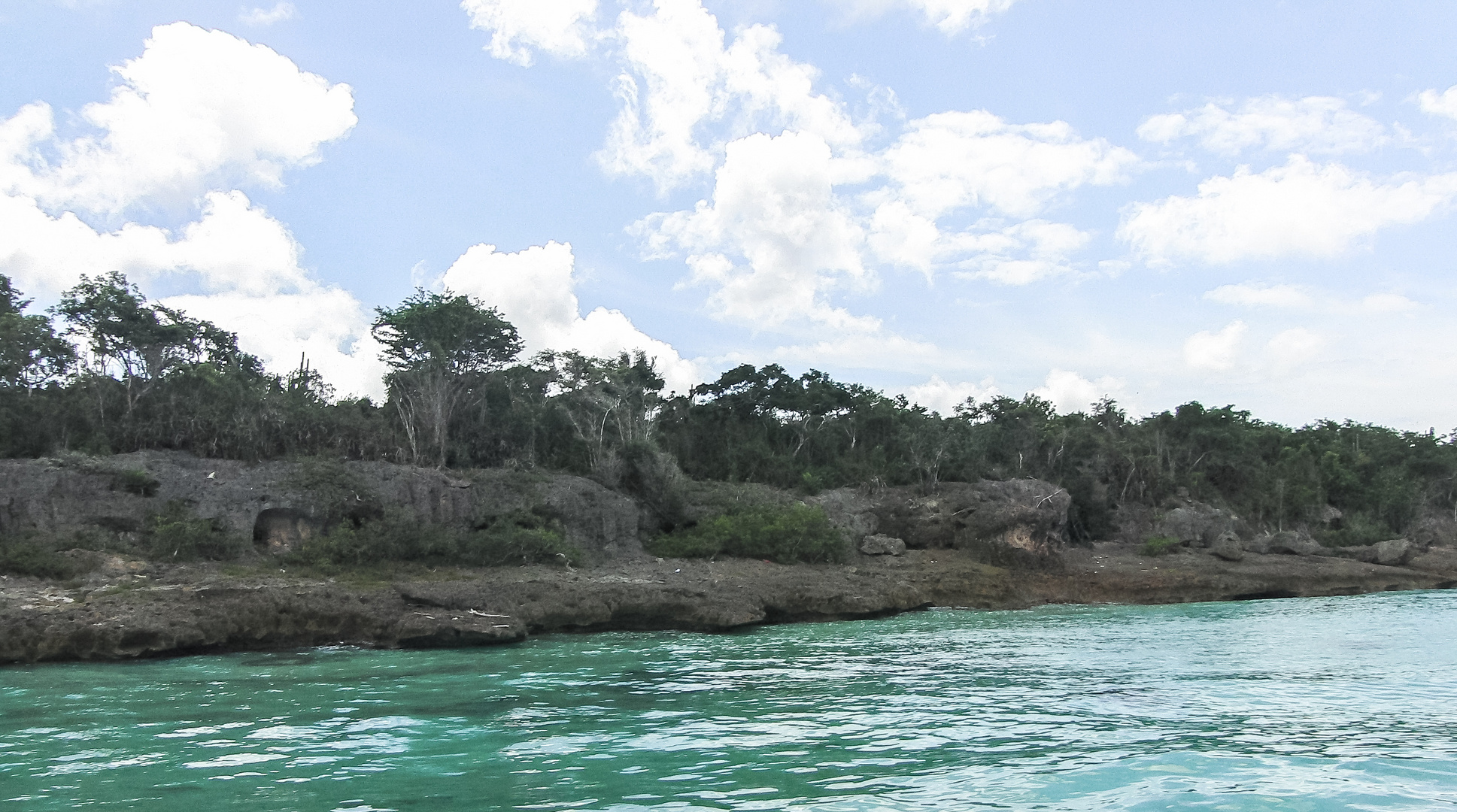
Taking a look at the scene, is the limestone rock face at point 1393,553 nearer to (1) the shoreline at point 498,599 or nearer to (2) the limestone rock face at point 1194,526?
(2) the limestone rock face at point 1194,526

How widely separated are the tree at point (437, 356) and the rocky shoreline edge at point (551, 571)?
9.47 feet

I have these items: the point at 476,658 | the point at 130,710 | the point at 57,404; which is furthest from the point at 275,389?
the point at 130,710

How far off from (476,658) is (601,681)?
4371mm

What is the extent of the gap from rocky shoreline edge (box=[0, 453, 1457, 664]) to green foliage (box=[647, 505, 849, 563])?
1.06 metres

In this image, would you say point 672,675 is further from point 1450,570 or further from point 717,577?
point 1450,570

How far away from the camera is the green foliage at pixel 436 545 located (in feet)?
87.9

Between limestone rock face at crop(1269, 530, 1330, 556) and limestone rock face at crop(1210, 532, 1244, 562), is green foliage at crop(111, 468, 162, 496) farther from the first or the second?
limestone rock face at crop(1269, 530, 1330, 556)

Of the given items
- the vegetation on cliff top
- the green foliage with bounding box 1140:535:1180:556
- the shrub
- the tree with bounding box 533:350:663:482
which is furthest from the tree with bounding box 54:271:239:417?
the shrub

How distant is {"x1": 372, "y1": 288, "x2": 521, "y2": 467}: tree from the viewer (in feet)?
114

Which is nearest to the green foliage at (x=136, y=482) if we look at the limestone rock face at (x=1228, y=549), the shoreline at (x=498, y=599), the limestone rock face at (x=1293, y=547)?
the shoreline at (x=498, y=599)

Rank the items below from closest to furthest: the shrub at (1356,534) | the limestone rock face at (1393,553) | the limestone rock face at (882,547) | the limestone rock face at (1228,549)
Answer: the limestone rock face at (882,547) → the limestone rock face at (1228,549) → the limestone rock face at (1393,553) → the shrub at (1356,534)

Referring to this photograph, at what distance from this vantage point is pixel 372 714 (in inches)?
457

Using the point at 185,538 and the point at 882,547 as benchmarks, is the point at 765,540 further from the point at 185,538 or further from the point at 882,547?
the point at 185,538

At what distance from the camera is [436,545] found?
2825 centimetres
